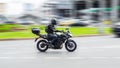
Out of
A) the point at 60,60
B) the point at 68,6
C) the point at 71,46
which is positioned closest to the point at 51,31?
the point at 71,46

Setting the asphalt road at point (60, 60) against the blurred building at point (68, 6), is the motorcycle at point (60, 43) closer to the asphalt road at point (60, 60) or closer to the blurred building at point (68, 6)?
the asphalt road at point (60, 60)

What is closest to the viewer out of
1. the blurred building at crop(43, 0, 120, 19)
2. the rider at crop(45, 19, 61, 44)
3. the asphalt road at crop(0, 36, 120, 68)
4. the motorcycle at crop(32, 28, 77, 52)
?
the asphalt road at crop(0, 36, 120, 68)

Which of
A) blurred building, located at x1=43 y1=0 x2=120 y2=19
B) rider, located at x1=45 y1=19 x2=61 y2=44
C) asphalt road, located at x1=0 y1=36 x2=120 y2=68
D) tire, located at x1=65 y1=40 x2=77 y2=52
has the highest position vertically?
blurred building, located at x1=43 y1=0 x2=120 y2=19

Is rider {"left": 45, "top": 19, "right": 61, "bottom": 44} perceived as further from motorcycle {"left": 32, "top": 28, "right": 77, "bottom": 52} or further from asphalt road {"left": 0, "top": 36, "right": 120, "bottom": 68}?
asphalt road {"left": 0, "top": 36, "right": 120, "bottom": 68}

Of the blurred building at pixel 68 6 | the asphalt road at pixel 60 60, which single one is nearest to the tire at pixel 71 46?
the asphalt road at pixel 60 60


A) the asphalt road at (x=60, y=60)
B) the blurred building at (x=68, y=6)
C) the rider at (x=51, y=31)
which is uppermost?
Result: the blurred building at (x=68, y=6)

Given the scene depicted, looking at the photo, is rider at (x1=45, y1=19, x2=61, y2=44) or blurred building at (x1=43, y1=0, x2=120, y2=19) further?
blurred building at (x1=43, y1=0, x2=120, y2=19)

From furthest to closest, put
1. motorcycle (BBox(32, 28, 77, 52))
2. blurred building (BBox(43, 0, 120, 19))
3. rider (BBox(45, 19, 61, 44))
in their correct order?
blurred building (BBox(43, 0, 120, 19)) < motorcycle (BBox(32, 28, 77, 52)) < rider (BBox(45, 19, 61, 44))

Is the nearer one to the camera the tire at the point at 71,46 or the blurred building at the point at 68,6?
the tire at the point at 71,46

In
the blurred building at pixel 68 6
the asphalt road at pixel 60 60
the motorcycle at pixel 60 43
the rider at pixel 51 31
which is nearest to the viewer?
the asphalt road at pixel 60 60

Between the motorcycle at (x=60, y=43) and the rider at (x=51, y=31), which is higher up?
the rider at (x=51, y=31)

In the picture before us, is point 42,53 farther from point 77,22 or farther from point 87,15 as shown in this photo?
point 87,15

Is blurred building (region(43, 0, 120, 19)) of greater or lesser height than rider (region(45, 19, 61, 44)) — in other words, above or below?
above

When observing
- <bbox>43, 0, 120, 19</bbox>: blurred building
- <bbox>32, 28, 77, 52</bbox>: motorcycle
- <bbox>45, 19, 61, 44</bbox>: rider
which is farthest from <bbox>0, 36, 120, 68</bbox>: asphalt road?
<bbox>43, 0, 120, 19</bbox>: blurred building
